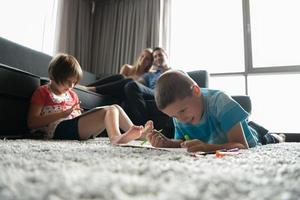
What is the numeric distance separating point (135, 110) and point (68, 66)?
587mm

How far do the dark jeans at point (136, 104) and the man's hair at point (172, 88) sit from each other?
3.07 ft

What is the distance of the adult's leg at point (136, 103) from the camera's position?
1.77 meters

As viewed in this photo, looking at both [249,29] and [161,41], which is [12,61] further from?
[249,29]

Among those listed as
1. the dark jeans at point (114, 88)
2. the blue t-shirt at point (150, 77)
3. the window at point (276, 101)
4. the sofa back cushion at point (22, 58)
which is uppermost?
the sofa back cushion at point (22, 58)

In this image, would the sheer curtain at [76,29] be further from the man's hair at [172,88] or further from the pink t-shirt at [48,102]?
the man's hair at [172,88]

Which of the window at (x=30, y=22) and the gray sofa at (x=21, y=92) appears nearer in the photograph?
the gray sofa at (x=21, y=92)

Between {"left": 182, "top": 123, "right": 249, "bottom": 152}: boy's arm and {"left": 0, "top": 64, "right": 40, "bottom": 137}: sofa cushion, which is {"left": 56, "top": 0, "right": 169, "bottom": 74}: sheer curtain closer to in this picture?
{"left": 0, "top": 64, "right": 40, "bottom": 137}: sofa cushion

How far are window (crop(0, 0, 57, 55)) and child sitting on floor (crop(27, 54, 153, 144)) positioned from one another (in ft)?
4.56

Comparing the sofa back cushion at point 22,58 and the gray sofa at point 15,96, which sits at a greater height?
the sofa back cushion at point 22,58

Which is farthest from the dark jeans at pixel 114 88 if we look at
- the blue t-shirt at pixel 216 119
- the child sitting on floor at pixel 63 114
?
the blue t-shirt at pixel 216 119

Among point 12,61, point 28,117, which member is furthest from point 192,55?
point 28,117

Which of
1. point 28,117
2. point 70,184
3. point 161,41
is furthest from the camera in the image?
point 161,41

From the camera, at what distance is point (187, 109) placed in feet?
2.75

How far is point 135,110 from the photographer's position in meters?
1.78
